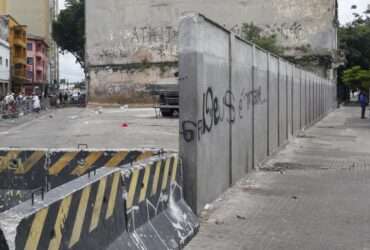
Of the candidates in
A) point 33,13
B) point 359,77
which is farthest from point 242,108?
point 33,13

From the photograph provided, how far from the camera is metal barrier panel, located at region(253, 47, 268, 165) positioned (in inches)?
490

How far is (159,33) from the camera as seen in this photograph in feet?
168

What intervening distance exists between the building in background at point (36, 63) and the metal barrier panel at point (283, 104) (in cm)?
7292

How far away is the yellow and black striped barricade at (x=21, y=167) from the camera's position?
721 cm

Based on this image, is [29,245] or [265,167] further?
[265,167]

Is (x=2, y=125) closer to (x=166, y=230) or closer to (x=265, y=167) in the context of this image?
(x=265, y=167)

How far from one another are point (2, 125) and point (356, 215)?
24.2m

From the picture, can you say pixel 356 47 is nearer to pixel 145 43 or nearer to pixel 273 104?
pixel 145 43

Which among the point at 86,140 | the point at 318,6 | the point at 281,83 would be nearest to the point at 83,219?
the point at 281,83

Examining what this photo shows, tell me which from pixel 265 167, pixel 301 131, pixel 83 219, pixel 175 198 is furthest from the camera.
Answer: pixel 301 131

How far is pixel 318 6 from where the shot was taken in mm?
47438

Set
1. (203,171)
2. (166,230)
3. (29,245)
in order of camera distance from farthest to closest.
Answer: (203,171) → (166,230) → (29,245)

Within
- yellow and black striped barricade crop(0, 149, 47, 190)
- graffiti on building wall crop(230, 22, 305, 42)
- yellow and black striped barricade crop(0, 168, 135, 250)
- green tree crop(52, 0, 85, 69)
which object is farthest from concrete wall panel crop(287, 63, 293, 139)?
green tree crop(52, 0, 85, 69)

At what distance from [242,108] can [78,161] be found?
4358 millimetres
